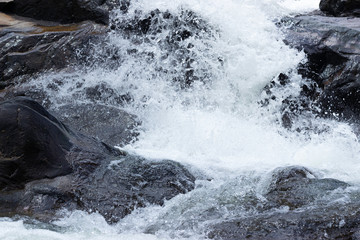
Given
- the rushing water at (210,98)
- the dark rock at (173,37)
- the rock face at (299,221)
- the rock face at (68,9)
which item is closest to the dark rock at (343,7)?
the rushing water at (210,98)

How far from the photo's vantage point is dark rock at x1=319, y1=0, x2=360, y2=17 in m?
8.52

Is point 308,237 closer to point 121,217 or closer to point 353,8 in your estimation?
point 121,217

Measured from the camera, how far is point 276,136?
6.28 metres

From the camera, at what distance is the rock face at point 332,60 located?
6480mm

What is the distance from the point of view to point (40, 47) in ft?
25.6

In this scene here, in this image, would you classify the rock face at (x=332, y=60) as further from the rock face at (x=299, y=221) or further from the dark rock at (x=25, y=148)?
the dark rock at (x=25, y=148)

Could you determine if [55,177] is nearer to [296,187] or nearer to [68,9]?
[296,187]

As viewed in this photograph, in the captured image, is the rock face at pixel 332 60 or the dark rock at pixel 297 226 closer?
the dark rock at pixel 297 226

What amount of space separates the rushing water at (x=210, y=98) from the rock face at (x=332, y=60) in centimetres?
21

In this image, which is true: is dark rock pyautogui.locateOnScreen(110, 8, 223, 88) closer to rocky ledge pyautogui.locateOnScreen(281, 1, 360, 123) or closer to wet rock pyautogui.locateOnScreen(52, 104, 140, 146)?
wet rock pyautogui.locateOnScreen(52, 104, 140, 146)

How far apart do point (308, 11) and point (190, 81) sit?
3.69m

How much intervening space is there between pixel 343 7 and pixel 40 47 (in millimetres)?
5662

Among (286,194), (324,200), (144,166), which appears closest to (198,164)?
(144,166)

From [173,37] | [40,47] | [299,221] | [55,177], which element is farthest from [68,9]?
[299,221]
